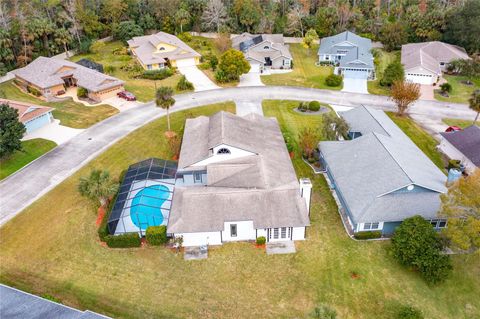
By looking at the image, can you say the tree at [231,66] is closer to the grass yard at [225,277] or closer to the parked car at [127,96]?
the parked car at [127,96]

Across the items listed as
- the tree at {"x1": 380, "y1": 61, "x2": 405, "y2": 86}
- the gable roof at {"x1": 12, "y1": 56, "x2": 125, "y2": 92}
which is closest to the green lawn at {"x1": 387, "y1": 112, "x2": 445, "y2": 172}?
the tree at {"x1": 380, "y1": 61, "x2": 405, "y2": 86}

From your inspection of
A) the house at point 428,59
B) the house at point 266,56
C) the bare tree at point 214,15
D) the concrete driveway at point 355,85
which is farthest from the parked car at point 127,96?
the house at point 428,59

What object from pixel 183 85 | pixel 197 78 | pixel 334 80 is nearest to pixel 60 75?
pixel 183 85

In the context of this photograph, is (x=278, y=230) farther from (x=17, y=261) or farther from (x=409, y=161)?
(x=17, y=261)

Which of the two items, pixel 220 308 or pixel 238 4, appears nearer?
pixel 220 308

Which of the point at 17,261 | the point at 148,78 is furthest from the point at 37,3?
the point at 17,261

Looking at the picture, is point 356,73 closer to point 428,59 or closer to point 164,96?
point 428,59
